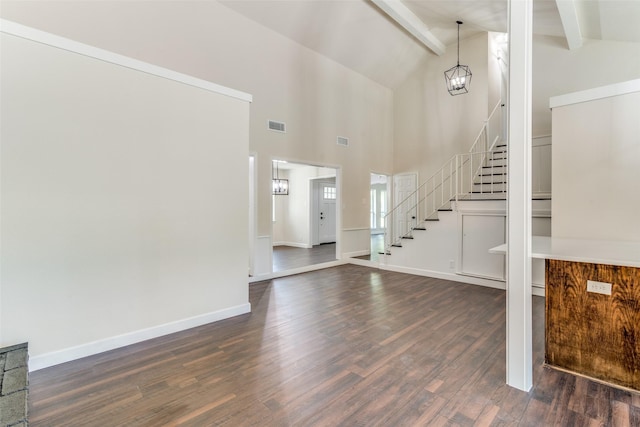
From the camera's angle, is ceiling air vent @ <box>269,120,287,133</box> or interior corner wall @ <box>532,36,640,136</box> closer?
interior corner wall @ <box>532,36,640,136</box>

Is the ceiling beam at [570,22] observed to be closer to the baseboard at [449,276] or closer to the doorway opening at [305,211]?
the baseboard at [449,276]

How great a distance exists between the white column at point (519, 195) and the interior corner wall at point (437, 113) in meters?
5.17

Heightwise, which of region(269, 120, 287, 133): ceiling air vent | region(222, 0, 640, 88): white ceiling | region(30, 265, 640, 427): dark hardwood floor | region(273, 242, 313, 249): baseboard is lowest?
region(30, 265, 640, 427): dark hardwood floor

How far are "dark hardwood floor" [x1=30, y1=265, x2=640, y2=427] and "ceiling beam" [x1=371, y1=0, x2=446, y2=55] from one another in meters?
5.45

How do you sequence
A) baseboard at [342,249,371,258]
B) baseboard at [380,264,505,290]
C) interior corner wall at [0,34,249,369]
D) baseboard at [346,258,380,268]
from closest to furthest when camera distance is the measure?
interior corner wall at [0,34,249,369] → baseboard at [380,264,505,290] → baseboard at [346,258,380,268] → baseboard at [342,249,371,258]

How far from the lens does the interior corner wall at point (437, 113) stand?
6836 mm

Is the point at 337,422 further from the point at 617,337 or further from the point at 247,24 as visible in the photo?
the point at 247,24

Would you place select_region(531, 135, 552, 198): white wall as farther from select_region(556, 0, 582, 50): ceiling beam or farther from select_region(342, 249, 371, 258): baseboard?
select_region(342, 249, 371, 258): baseboard

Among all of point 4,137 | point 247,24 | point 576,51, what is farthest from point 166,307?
point 576,51

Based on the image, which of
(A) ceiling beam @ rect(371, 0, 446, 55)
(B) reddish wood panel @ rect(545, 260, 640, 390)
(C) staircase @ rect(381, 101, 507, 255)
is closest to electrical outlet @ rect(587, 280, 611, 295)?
(B) reddish wood panel @ rect(545, 260, 640, 390)

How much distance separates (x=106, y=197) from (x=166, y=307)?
1.27m

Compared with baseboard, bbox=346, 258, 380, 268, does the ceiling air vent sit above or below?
above

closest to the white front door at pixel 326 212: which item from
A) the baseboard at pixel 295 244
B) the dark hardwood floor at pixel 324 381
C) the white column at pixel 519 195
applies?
the baseboard at pixel 295 244

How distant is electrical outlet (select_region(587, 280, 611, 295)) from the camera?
2.22 meters
